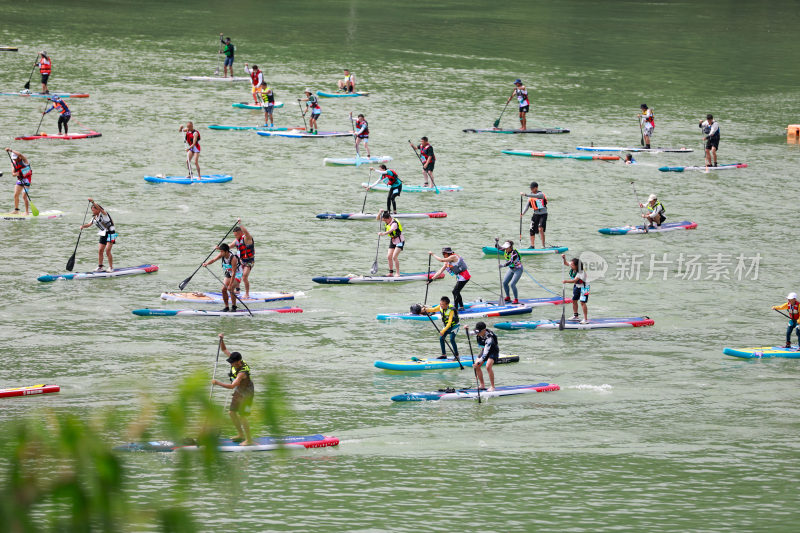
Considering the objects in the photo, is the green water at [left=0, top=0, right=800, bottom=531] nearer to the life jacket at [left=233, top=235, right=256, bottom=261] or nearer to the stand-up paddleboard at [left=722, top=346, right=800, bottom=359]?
the stand-up paddleboard at [left=722, top=346, right=800, bottom=359]

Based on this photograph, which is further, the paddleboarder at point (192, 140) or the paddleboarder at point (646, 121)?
the paddleboarder at point (646, 121)

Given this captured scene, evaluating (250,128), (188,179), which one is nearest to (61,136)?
(250,128)

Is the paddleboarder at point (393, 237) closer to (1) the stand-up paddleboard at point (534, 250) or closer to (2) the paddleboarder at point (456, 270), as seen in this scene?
(2) the paddleboarder at point (456, 270)

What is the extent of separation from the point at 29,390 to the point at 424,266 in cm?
1629

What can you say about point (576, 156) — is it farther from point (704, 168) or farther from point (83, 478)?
point (83, 478)

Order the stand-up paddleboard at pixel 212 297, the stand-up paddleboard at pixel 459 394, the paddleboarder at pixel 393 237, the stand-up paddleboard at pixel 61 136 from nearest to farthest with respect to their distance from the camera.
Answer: the stand-up paddleboard at pixel 459 394, the stand-up paddleboard at pixel 212 297, the paddleboarder at pixel 393 237, the stand-up paddleboard at pixel 61 136

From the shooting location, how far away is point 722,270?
4128cm

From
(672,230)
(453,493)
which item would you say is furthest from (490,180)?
(453,493)

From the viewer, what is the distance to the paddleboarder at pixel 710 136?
53781 mm

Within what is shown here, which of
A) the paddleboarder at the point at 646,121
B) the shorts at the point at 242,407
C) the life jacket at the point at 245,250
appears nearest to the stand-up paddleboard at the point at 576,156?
the paddleboarder at the point at 646,121

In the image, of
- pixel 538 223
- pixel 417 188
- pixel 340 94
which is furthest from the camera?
pixel 340 94

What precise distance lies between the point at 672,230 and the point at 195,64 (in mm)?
43834

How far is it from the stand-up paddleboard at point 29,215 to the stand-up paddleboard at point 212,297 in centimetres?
1191

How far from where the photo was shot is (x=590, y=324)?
34.0 meters
